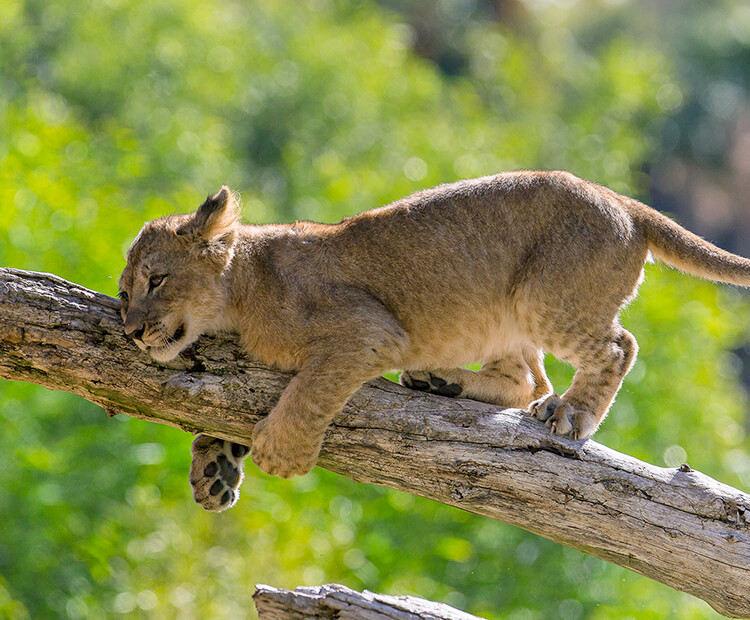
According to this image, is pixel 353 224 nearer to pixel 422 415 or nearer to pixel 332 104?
pixel 422 415

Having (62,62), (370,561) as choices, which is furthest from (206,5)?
(370,561)

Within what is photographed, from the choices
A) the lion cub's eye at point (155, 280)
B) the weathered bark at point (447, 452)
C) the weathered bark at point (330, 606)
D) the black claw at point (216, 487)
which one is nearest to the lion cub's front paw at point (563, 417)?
the weathered bark at point (447, 452)

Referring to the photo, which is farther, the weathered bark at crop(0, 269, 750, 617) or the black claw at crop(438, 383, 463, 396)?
the black claw at crop(438, 383, 463, 396)

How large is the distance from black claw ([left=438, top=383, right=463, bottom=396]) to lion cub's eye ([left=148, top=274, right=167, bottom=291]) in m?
2.11

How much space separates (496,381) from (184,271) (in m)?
2.45

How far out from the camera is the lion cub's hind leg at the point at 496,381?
695 cm

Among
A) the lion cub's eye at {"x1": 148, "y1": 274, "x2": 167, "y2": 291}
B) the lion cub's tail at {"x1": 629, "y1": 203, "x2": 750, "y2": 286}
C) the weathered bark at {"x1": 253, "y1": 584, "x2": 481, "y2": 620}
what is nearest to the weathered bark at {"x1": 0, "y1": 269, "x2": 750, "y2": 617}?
the lion cub's eye at {"x1": 148, "y1": 274, "x2": 167, "y2": 291}

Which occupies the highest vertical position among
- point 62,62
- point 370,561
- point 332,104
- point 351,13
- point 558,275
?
point 351,13

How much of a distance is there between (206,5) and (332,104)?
8.90m

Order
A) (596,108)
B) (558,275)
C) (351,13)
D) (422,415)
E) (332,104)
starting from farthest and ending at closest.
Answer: (351,13), (596,108), (332,104), (558,275), (422,415)

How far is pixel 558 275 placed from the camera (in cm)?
675

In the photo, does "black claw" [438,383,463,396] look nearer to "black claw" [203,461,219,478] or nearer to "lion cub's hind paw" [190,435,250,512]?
"lion cub's hind paw" [190,435,250,512]

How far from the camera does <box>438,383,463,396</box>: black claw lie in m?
6.91

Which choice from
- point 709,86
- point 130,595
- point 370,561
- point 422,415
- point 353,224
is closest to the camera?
point 422,415
